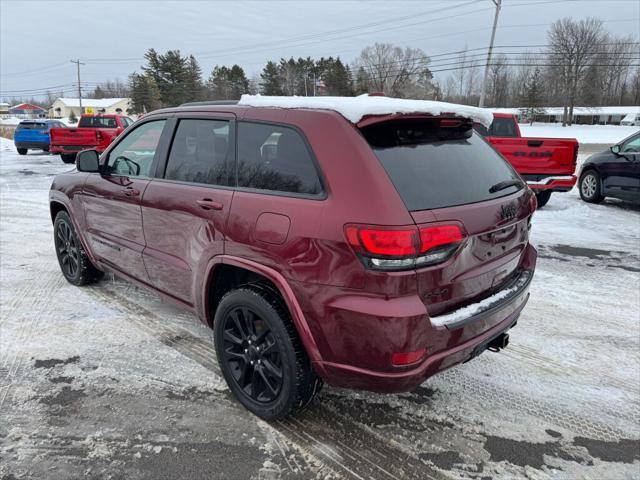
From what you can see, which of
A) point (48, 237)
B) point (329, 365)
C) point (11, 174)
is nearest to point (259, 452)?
point (329, 365)

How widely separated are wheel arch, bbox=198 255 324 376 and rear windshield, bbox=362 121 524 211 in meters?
0.76

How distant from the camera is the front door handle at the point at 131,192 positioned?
11.7ft

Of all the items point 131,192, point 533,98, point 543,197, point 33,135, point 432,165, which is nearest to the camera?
point 432,165

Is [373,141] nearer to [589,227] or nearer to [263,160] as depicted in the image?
[263,160]

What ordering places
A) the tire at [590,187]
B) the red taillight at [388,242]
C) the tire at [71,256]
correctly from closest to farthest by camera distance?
1. the red taillight at [388,242]
2. the tire at [71,256]
3. the tire at [590,187]

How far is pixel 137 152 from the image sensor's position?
12.5ft

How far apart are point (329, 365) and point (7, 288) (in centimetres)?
411

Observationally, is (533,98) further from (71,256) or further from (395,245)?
(395,245)

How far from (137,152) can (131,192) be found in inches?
15.4

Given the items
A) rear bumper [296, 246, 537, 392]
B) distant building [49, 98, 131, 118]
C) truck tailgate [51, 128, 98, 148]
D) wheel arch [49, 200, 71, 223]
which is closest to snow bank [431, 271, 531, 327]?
rear bumper [296, 246, 537, 392]

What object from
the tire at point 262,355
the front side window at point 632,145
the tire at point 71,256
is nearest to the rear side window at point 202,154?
the tire at point 262,355

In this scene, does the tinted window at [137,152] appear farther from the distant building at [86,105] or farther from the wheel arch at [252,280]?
the distant building at [86,105]

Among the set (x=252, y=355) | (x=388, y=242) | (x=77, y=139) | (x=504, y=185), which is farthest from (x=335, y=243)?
(x=77, y=139)

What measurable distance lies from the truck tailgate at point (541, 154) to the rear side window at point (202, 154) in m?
6.80
